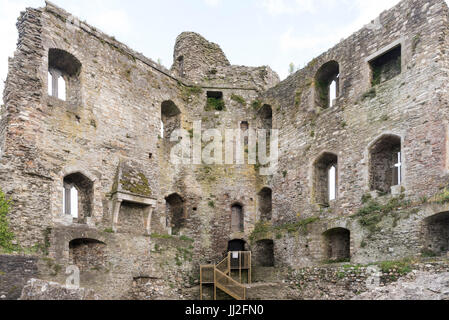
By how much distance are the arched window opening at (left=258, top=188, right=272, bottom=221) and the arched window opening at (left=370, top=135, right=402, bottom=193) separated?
5378mm

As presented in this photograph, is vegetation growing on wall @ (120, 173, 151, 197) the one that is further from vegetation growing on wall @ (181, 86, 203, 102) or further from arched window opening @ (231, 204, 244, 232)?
vegetation growing on wall @ (181, 86, 203, 102)

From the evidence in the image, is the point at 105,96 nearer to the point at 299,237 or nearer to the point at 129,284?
the point at 129,284

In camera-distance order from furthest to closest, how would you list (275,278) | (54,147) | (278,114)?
(278,114)
(275,278)
(54,147)

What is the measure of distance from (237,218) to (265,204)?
133 cm

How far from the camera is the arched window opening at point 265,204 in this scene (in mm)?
19297

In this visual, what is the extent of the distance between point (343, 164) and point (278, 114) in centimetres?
443

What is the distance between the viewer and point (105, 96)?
54.5ft

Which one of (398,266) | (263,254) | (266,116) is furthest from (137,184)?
(398,266)

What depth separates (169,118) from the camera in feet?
65.7

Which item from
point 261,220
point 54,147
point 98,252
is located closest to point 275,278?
point 261,220

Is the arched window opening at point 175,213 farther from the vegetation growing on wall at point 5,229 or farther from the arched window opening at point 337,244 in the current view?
the vegetation growing on wall at point 5,229

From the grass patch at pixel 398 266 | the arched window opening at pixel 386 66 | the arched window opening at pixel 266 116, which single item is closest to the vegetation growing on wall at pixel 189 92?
the arched window opening at pixel 266 116

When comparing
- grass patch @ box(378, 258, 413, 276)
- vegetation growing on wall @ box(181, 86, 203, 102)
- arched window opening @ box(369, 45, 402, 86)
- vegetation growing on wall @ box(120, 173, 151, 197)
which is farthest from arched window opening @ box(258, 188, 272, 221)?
grass patch @ box(378, 258, 413, 276)

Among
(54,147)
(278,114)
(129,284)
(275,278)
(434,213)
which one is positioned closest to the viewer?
(434,213)
